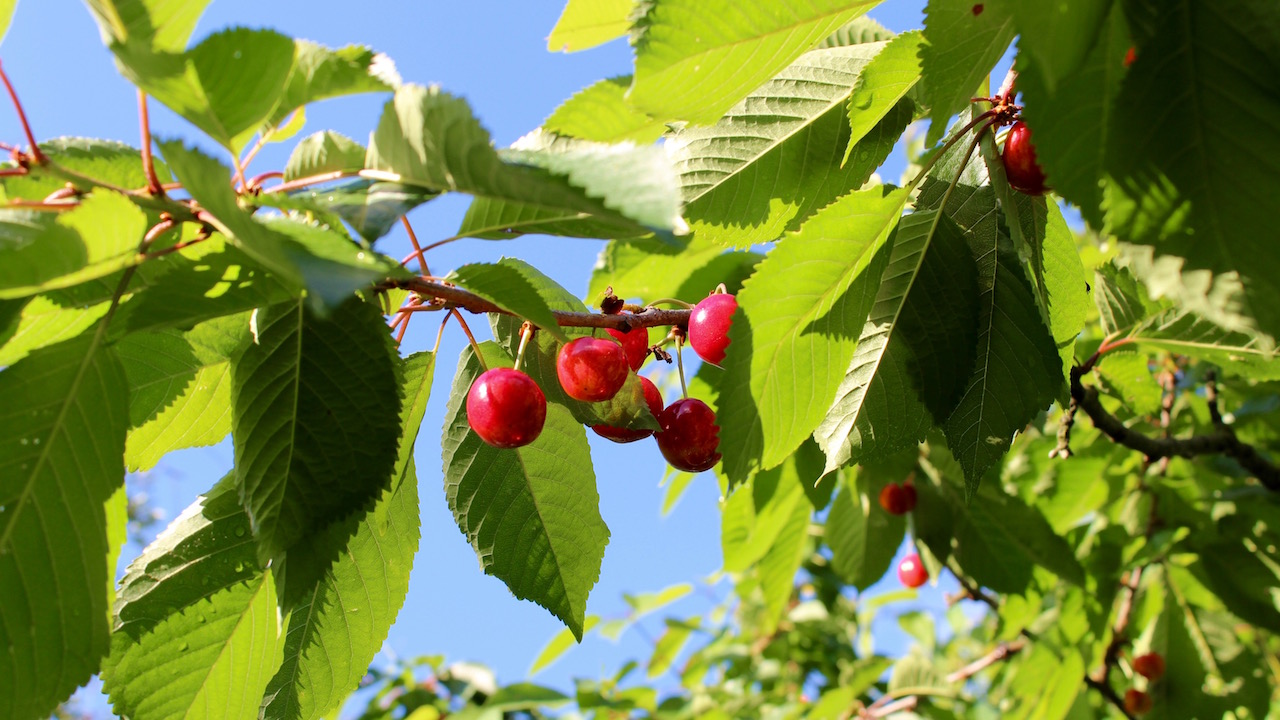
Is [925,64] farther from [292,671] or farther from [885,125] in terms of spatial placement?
[292,671]

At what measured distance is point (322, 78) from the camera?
1.03 m

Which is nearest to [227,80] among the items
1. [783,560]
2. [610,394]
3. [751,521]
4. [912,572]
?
[610,394]

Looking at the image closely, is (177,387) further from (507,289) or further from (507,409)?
(507,289)

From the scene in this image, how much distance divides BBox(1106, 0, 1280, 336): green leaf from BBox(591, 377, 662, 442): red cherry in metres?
0.89

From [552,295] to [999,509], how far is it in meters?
1.94

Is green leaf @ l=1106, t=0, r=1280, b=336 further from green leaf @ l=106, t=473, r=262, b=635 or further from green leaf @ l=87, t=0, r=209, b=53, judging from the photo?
green leaf @ l=106, t=473, r=262, b=635

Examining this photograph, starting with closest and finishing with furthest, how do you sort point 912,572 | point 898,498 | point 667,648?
point 898,498 < point 912,572 < point 667,648

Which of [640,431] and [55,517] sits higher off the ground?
[55,517]

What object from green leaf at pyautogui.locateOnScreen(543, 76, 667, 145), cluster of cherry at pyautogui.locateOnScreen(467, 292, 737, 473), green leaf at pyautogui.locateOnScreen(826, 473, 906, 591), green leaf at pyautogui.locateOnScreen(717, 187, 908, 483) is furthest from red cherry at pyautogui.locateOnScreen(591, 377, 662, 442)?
green leaf at pyautogui.locateOnScreen(826, 473, 906, 591)

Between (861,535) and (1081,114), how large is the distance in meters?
2.41

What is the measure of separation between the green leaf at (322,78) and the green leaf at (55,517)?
431 millimetres

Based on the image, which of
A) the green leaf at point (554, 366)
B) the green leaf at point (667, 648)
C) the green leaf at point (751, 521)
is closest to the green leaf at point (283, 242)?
the green leaf at point (554, 366)

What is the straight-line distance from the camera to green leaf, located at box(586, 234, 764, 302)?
253cm

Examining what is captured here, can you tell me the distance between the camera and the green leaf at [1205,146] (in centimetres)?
88
